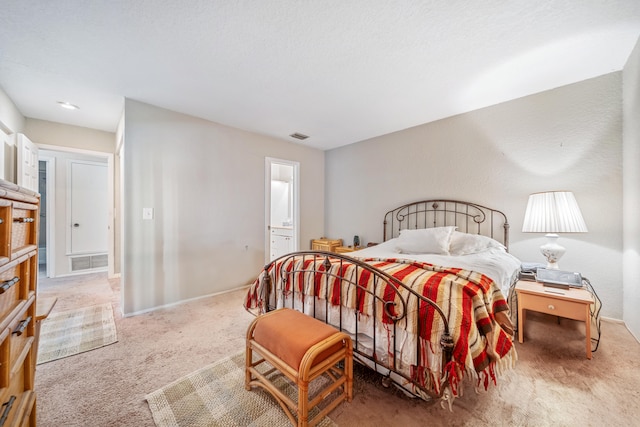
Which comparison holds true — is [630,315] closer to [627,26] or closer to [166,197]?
[627,26]

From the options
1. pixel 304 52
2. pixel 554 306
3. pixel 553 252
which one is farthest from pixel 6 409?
pixel 553 252

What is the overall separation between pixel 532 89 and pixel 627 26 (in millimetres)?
838

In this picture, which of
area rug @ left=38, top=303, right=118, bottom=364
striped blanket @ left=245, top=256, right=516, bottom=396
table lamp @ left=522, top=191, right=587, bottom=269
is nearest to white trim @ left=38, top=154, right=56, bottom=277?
area rug @ left=38, top=303, right=118, bottom=364

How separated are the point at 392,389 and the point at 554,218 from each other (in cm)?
214

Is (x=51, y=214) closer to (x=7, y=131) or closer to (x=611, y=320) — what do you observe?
(x=7, y=131)

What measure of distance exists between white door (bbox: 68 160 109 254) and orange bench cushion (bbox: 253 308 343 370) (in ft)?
15.5

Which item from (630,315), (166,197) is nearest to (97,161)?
(166,197)

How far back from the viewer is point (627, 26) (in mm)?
1758

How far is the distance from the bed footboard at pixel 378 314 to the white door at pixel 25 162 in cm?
331

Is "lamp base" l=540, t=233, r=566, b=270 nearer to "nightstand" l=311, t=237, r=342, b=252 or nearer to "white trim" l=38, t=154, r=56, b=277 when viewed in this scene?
"nightstand" l=311, t=237, r=342, b=252

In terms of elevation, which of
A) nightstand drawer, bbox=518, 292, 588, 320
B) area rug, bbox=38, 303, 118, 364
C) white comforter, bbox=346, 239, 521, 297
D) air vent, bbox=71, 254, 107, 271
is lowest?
area rug, bbox=38, 303, 118, 364

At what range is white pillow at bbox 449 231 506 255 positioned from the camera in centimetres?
266

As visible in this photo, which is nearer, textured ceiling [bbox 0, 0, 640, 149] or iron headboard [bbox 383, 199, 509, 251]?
textured ceiling [bbox 0, 0, 640, 149]

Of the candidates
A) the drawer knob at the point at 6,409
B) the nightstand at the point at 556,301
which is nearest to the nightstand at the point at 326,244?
the nightstand at the point at 556,301
